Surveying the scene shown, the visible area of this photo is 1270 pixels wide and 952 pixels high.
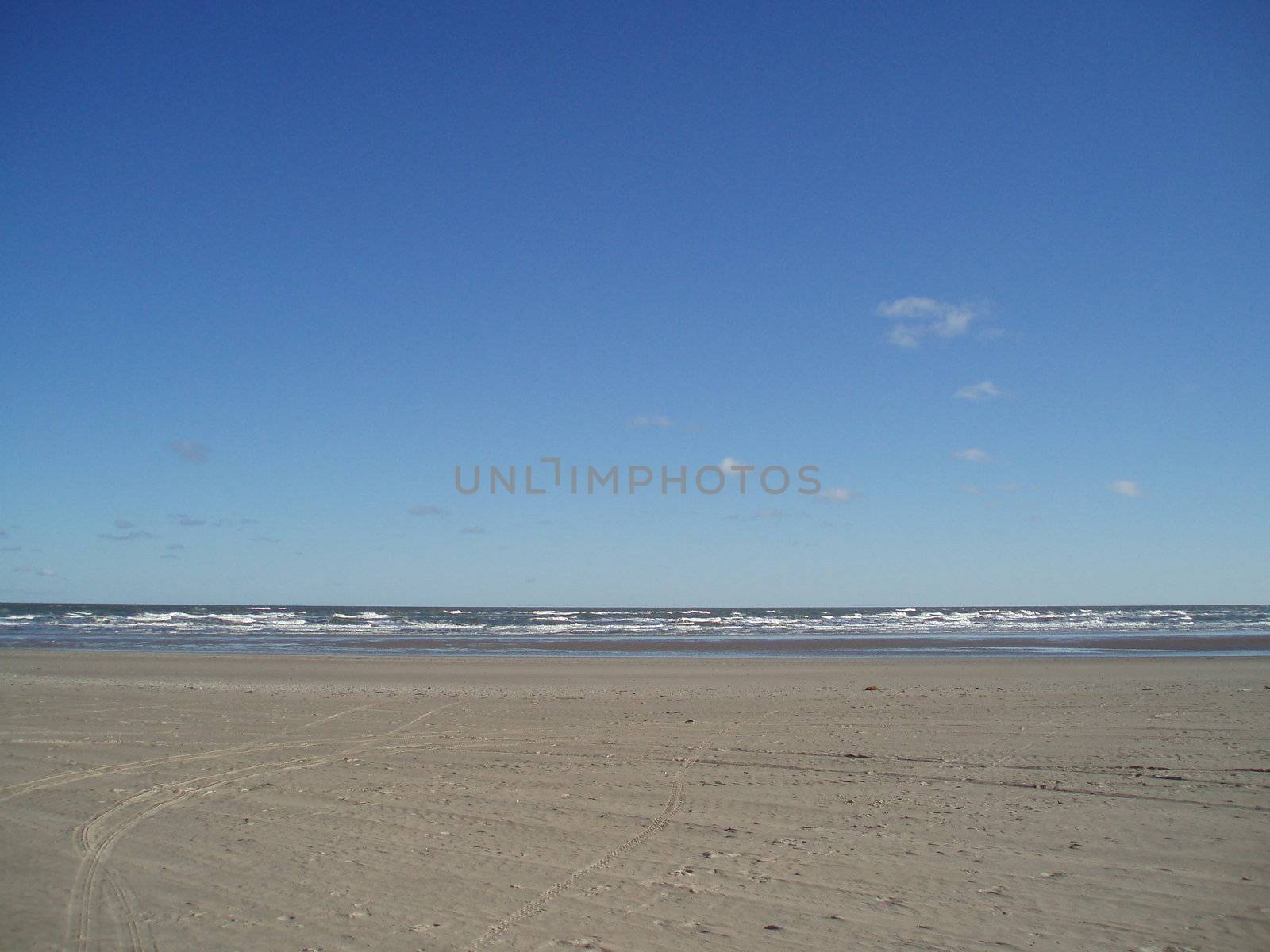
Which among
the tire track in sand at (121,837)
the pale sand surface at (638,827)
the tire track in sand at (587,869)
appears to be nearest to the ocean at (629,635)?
the pale sand surface at (638,827)

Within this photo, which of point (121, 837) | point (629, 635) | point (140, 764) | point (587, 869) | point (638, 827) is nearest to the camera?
point (587, 869)

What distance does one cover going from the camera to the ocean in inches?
1156

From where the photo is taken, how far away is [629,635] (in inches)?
1560

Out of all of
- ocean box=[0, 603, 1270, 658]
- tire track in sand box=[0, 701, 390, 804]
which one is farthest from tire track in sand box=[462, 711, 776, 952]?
ocean box=[0, 603, 1270, 658]

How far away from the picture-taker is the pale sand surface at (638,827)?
172 inches

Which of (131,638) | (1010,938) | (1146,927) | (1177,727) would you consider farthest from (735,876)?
(131,638)

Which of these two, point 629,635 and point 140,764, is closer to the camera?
point 140,764

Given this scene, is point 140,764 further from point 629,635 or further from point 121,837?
point 629,635

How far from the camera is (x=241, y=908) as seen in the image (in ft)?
15.2

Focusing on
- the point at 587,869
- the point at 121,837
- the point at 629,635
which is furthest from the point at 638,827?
the point at 629,635

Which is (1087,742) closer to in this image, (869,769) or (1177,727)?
(1177,727)

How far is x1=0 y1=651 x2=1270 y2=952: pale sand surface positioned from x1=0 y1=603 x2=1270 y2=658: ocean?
16548 mm

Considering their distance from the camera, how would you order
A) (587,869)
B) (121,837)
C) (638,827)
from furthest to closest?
1. (638,827)
2. (121,837)
3. (587,869)

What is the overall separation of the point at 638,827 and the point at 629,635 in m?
33.9
